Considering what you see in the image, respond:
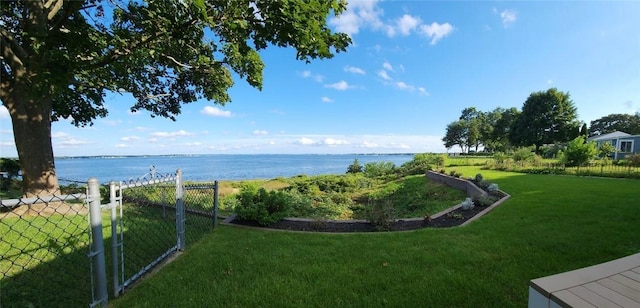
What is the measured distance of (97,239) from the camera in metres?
2.51

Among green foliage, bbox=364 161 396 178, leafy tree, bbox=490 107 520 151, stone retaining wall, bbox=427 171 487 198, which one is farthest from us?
A: leafy tree, bbox=490 107 520 151

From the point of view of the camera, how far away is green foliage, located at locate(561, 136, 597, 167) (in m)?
15.4

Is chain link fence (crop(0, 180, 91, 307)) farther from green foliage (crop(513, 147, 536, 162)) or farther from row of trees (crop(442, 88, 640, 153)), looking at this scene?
row of trees (crop(442, 88, 640, 153))

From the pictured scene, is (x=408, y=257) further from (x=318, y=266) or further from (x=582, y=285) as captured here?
(x=582, y=285)

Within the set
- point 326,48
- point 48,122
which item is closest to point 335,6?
point 326,48

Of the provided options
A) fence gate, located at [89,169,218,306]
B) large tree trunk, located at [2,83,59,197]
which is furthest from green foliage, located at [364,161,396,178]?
large tree trunk, located at [2,83,59,197]

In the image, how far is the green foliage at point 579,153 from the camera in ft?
50.5

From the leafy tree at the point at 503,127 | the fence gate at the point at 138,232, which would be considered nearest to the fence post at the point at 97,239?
the fence gate at the point at 138,232

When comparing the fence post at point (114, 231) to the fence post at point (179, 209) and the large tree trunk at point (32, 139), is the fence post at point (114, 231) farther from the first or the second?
the large tree trunk at point (32, 139)

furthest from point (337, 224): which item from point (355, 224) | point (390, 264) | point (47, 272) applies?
point (47, 272)

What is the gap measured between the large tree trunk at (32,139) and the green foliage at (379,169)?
19805 mm

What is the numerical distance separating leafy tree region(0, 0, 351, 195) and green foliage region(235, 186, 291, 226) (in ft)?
9.85

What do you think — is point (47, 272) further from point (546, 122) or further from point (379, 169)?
point (546, 122)

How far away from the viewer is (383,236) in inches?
187
